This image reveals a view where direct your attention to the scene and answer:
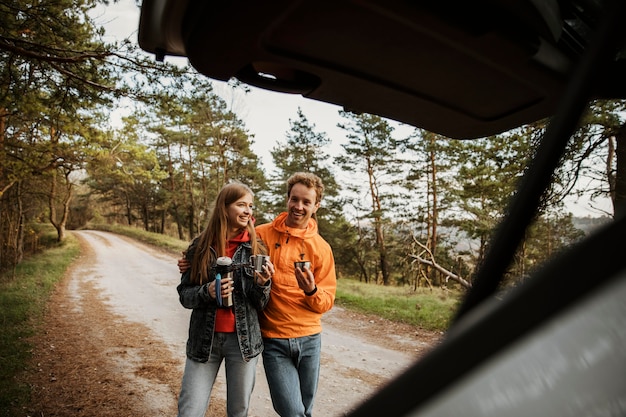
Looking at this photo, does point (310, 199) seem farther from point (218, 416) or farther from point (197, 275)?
point (218, 416)

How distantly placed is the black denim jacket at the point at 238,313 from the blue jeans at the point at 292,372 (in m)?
0.12

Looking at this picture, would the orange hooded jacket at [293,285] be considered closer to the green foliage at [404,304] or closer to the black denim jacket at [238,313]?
the black denim jacket at [238,313]

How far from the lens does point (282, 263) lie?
2578 millimetres

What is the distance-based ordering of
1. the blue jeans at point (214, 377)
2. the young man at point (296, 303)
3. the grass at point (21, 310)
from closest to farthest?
the blue jeans at point (214, 377) → the young man at point (296, 303) → the grass at point (21, 310)

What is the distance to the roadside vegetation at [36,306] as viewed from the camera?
17.7 feet

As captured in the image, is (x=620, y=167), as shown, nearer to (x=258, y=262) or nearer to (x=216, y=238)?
(x=258, y=262)

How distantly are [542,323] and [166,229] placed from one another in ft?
141

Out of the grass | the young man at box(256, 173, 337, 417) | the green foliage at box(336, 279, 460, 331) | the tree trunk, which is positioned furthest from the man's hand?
the green foliage at box(336, 279, 460, 331)

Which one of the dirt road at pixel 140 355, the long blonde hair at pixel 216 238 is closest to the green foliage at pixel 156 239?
the dirt road at pixel 140 355

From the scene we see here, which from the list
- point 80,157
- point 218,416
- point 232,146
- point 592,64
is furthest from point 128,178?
point 592,64

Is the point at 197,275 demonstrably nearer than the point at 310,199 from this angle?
Yes

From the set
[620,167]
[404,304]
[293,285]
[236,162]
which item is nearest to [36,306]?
[404,304]

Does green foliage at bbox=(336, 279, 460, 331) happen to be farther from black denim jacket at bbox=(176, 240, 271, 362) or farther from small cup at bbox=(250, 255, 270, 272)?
small cup at bbox=(250, 255, 270, 272)

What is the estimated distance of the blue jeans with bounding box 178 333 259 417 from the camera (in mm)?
2275
